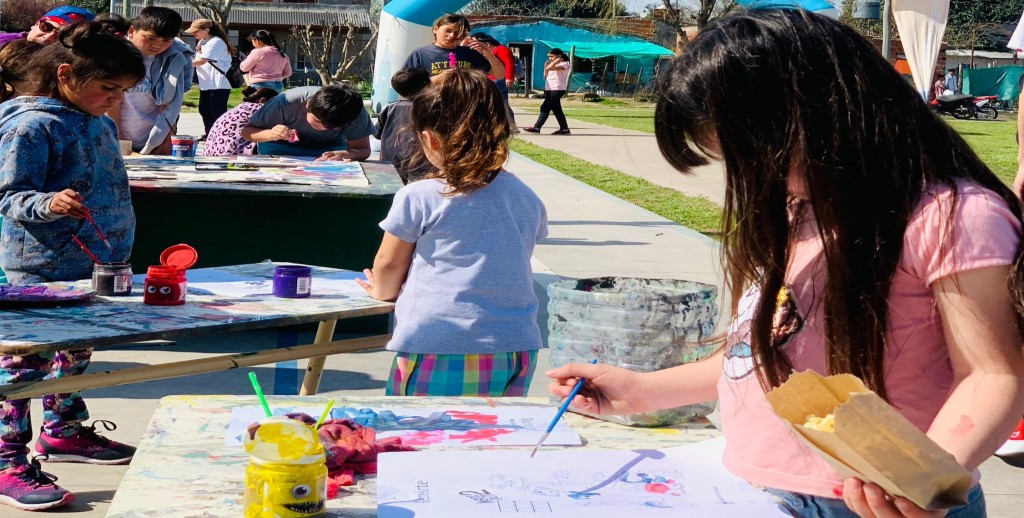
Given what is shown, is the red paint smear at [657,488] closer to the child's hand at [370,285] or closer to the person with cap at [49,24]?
the child's hand at [370,285]

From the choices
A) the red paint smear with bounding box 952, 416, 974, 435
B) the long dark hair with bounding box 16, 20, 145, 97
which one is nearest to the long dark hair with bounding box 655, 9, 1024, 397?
the red paint smear with bounding box 952, 416, 974, 435

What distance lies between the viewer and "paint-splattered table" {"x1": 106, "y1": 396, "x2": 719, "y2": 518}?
1.79 m

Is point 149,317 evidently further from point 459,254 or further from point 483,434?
point 483,434

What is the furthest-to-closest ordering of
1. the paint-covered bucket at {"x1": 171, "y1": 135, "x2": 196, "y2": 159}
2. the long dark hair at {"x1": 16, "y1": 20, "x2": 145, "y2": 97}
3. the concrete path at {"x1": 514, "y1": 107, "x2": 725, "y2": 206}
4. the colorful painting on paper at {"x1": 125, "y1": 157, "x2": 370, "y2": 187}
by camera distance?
the concrete path at {"x1": 514, "y1": 107, "x2": 725, "y2": 206} → the paint-covered bucket at {"x1": 171, "y1": 135, "x2": 196, "y2": 159} → the colorful painting on paper at {"x1": 125, "y1": 157, "x2": 370, "y2": 187} → the long dark hair at {"x1": 16, "y1": 20, "x2": 145, "y2": 97}

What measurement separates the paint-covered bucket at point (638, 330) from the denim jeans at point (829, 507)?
675 millimetres

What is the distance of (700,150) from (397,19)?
8.87 meters

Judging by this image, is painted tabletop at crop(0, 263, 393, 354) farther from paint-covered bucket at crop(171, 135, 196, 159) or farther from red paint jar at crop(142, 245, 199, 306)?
paint-covered bucket at crop(171, 135, 196, 159)

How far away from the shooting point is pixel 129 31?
7805mm

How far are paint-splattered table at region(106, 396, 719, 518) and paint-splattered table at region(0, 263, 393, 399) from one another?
2.36 feet

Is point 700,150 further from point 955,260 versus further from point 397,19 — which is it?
point 397,19

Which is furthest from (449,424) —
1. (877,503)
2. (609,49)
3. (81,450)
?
(609,49)

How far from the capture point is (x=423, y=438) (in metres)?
2.26

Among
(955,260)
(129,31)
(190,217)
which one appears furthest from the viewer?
(129,31)

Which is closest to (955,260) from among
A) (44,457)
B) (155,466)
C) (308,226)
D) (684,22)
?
(155,466)
